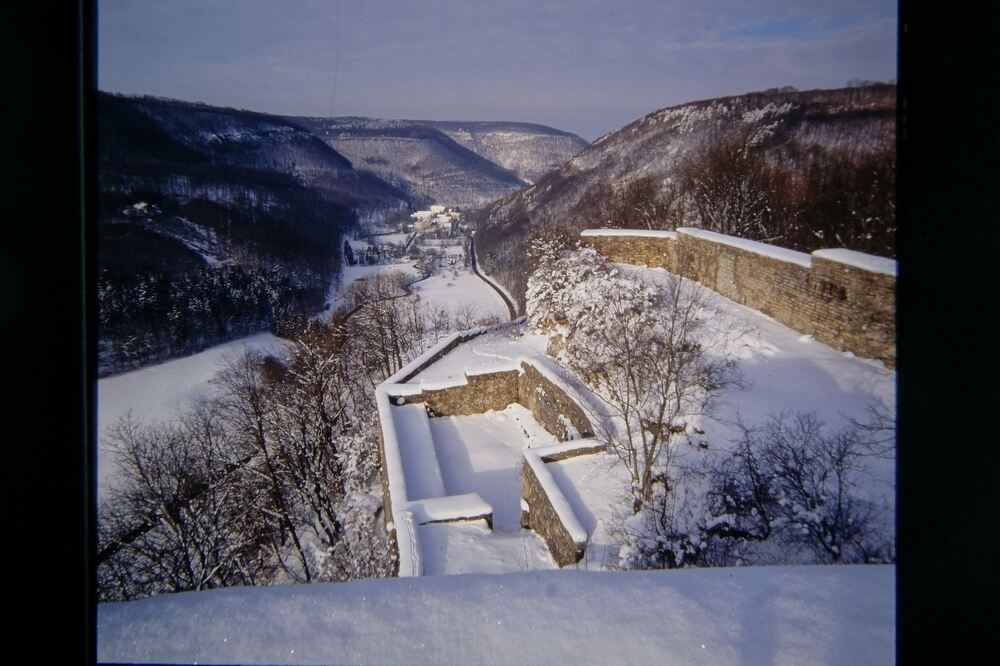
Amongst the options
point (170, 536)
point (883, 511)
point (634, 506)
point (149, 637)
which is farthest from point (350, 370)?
point (149, 637)

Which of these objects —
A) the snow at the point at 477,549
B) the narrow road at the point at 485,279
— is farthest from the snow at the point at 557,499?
the narrow road at the point at 485,279

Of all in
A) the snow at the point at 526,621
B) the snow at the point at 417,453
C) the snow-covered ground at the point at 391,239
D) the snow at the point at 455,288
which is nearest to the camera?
the snow at the point at 526,621

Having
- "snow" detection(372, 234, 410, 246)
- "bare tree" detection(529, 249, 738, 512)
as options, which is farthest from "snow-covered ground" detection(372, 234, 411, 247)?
"bare tree" detection(529, 249, 738, 512)

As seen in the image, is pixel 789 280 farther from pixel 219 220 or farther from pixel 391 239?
pixel 219 220

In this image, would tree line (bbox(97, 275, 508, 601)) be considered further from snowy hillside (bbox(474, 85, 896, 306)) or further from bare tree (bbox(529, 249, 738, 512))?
bare tree (bbox(529, 249, 738, 512))

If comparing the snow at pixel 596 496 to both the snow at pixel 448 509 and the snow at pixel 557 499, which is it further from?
the snow at pixel 448 509

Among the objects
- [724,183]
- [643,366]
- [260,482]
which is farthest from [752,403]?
[260,482]
